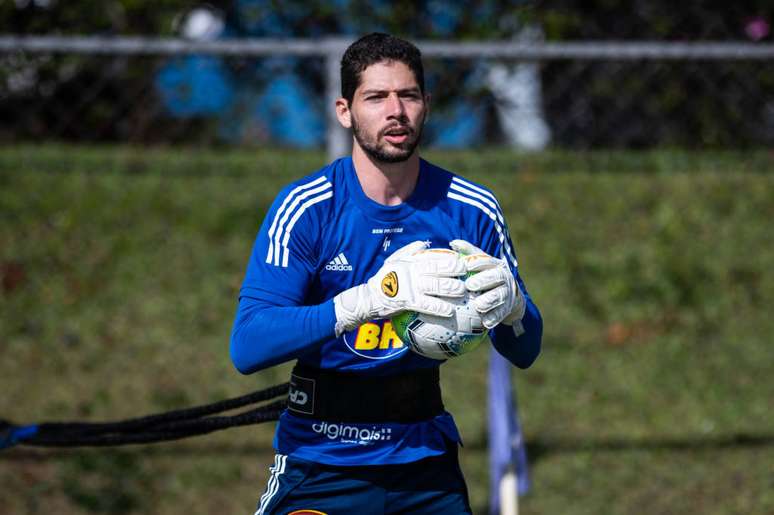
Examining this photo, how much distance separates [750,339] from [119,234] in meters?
4.53

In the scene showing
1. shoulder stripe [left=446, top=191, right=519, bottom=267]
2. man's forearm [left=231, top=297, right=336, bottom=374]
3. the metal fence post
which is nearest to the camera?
man's forearm [left=231, top=297, right=336, bottom=374]

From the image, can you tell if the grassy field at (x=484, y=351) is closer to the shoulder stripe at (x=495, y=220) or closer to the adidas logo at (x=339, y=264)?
the shoulder stripe at (x=495, y=220)

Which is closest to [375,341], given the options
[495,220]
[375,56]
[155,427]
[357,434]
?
[357,434]

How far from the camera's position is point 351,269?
321 centimetres

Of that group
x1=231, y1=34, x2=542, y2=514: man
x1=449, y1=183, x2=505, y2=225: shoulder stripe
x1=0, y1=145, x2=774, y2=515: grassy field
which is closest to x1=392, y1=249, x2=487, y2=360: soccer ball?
x1=231, y1=34, x2=542, y2=514: man

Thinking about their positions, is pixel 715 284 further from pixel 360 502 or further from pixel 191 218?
pixel 360 502

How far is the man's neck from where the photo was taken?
3.24m

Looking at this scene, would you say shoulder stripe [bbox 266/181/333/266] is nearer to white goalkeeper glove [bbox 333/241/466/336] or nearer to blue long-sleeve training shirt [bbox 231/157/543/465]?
blue long-sleeve training shirt [bbox 231/157/543/465]

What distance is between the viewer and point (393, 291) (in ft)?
9.14

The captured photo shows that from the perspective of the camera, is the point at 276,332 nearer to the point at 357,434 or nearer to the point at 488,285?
the point at 357,434

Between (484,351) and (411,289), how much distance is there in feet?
13.3

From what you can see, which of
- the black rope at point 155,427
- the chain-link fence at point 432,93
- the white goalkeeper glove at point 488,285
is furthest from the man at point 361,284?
the chain-link fence at point 432,93

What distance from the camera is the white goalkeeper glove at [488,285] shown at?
2.82m

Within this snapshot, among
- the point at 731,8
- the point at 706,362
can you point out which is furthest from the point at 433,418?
the point at 731,8
